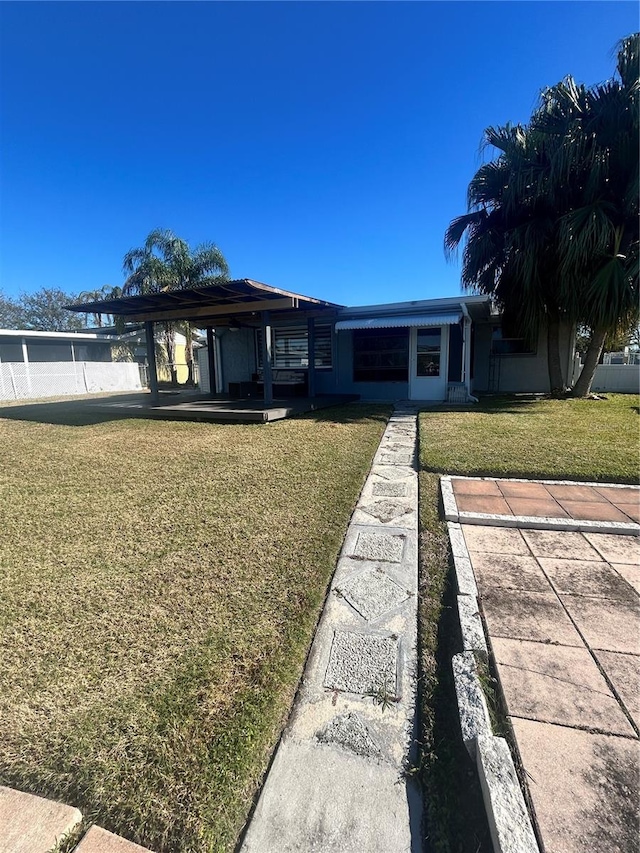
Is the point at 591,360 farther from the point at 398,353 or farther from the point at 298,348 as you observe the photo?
the point at 298,348

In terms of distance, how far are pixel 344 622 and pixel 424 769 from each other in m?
0.79

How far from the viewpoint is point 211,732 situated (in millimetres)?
1383

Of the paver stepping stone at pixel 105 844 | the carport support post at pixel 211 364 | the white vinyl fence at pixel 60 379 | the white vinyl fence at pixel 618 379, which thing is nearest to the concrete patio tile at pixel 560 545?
the paver stepping stone at pixel 105 844

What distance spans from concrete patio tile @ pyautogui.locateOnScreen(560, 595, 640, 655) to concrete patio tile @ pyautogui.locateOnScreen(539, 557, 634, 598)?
0.07 meters

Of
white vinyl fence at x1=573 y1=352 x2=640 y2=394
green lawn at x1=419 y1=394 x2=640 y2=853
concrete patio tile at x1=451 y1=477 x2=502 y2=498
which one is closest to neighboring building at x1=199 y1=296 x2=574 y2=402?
green lawn at x1=419 y1=394 x2=640 y2=853

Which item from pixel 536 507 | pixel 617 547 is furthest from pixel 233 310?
pixel 617 547

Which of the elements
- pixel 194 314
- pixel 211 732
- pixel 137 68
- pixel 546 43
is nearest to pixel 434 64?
pixel 546 43

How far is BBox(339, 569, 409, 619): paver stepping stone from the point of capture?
2.12 metres

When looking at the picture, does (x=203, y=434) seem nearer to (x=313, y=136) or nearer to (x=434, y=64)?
(x=434, y=64)

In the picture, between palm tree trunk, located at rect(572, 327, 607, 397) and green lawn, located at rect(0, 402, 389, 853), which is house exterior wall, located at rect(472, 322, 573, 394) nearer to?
palm tree trunk, located at rect(572, 327, 607, 397)

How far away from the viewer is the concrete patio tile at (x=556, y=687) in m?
1.41

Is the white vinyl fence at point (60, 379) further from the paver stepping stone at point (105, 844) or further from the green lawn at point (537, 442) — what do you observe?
the paver stepping stone at point (105, 844)

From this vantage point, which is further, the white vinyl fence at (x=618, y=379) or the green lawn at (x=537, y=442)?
the white vinyl fence at (x=618, y=379)

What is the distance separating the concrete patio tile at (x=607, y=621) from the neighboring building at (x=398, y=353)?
8.65 meters
